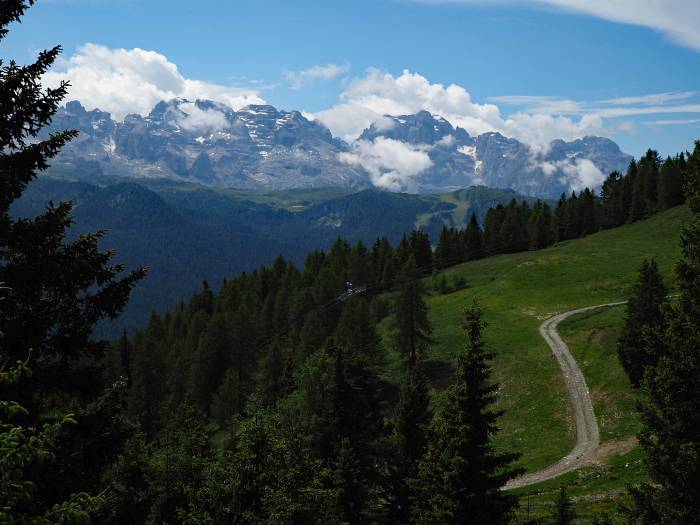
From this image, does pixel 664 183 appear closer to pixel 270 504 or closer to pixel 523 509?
pixel 523 509

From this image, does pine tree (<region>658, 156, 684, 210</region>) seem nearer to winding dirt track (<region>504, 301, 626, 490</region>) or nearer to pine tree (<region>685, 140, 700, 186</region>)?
winding dirt track (<region>504, 301, 626, 490</region>)

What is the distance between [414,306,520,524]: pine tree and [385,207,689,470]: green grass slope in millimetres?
24122

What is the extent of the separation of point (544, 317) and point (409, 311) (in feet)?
63.9

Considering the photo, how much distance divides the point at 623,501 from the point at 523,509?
18.6ft

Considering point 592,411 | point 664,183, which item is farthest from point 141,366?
point 664,183

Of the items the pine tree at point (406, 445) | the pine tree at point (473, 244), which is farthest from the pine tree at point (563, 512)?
the pine tree at point (473, 244)

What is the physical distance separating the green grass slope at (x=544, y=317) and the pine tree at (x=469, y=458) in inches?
950

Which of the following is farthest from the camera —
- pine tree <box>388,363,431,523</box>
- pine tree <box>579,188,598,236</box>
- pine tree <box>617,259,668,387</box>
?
pine tree <box>579,188,598,236</box>

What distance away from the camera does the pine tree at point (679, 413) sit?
1569 cm

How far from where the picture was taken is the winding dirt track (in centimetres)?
3966

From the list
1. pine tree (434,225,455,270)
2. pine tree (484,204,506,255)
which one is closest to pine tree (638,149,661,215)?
pine tree (484,204,506,255)

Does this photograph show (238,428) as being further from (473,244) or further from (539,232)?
(473,244)

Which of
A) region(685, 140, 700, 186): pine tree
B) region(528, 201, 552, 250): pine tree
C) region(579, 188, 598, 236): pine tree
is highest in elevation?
region(579, 188, 598, 236): pine tree

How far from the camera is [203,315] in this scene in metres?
104
